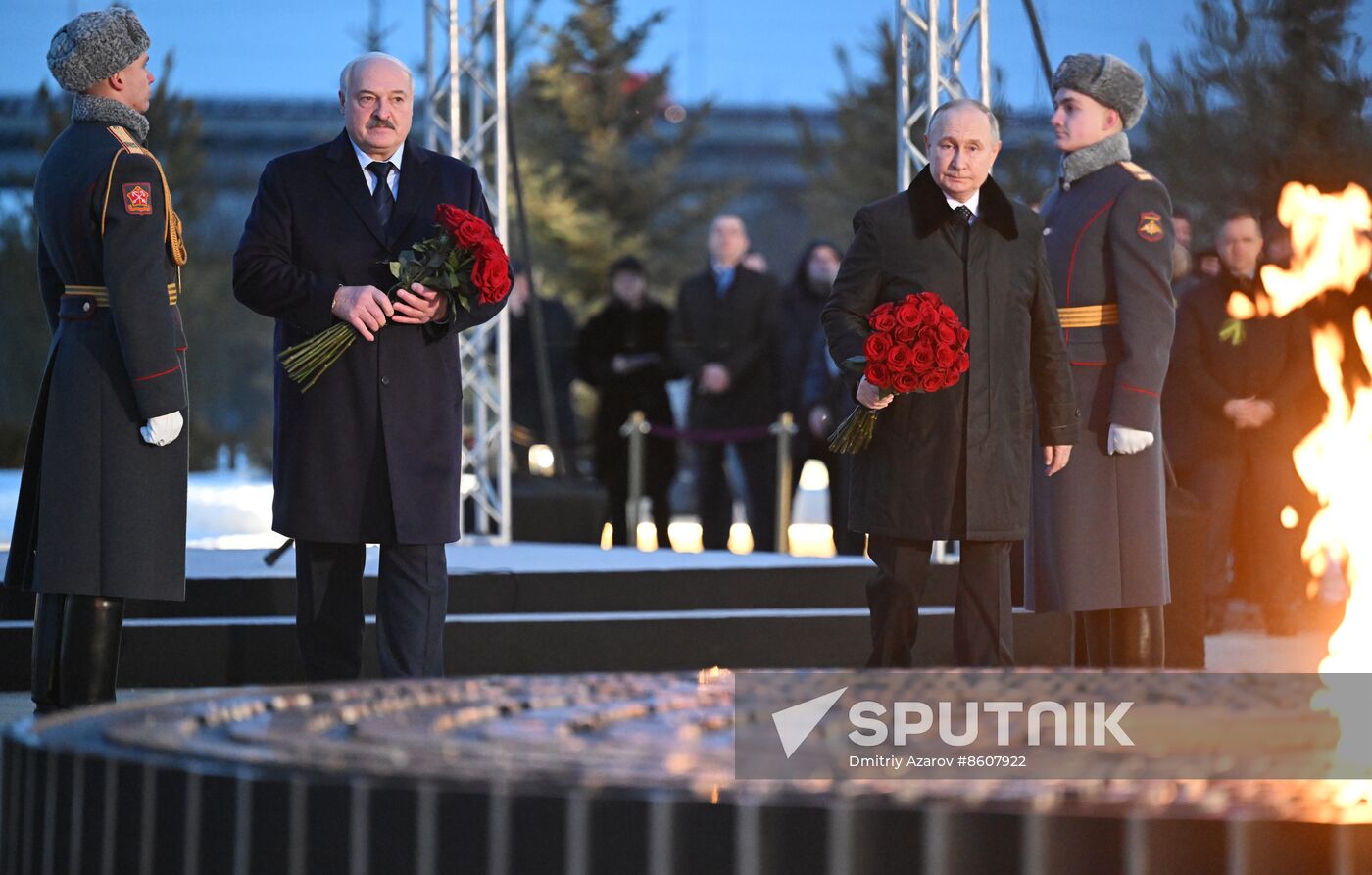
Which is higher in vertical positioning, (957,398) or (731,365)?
(731,365)

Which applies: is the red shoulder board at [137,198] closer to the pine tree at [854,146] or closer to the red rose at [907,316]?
the red rose at [907,316]

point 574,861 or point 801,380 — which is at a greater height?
point 801,380

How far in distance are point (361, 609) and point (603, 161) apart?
64.4ft

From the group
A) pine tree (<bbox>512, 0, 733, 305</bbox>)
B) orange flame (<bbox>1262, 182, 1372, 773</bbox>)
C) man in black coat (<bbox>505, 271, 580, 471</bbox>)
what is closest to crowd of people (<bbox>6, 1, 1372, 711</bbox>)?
orange flame (<bbox>1262, 182, 1372, 773</bbox>)

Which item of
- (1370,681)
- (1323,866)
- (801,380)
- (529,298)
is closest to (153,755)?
(1323,866)

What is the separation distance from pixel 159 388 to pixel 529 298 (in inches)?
259

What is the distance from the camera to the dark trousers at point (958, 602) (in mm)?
4668

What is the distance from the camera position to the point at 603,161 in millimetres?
23953

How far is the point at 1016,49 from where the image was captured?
69.0 ft

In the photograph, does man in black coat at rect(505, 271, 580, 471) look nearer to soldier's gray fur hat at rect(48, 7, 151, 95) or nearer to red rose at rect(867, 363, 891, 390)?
soldier's gray fur hat at rect(48, 7, 151, 95)

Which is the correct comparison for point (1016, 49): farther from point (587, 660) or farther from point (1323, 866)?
point (1323, 866)

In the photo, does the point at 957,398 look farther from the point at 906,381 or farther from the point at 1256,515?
the point at 1256,515

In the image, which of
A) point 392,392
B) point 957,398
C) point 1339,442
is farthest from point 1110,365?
point 392,392

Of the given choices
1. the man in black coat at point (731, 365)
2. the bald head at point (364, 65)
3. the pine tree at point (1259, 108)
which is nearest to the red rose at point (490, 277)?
the bald head at point (364, 65)
